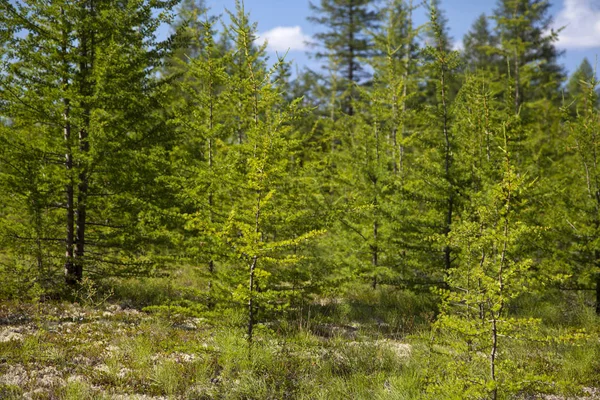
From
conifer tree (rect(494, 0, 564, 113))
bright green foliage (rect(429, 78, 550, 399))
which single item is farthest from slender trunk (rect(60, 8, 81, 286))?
conifer tree (rect(494, 0, 564, 113))

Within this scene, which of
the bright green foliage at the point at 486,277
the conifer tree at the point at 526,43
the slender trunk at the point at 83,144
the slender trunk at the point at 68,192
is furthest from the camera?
the conifer tree at the point at 526,43

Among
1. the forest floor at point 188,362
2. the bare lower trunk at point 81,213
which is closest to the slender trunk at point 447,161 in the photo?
the forest floor at point 188,362

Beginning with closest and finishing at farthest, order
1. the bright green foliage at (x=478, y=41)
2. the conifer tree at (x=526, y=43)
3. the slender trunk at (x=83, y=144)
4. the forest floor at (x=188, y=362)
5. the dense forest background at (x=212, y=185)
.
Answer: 1. the forest floor at (x=188, y=362)
2. the dense forest background at (x=212, y=185)
3. the slender trunk at (x=83, y=144)
4. the conifer tree at (x=526, y=43)
5. the bright green foliage at (x=478, y=41)

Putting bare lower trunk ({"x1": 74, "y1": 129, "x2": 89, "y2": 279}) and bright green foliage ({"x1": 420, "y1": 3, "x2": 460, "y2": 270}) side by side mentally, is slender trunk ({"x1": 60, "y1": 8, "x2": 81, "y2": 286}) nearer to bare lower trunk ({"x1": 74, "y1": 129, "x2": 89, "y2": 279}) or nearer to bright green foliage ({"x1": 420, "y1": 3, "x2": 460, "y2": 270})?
bare lower trunk ({"x1": 74, "y1": 129, "x2": 89, "y2": 279})

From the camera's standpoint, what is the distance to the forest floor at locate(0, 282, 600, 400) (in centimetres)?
517

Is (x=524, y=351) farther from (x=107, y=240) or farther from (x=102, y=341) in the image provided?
(x=107, y=240)

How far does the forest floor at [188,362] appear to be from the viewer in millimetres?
5168

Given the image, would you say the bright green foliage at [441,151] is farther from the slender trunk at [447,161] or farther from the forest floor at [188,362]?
the forest floor at [188,362]

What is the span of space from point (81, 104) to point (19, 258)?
3.72 metres

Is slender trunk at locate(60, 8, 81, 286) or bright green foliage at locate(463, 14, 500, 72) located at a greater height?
bright green foliage at locate(463, 14, 500, 72)

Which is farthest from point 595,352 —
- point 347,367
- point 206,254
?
point 206,254

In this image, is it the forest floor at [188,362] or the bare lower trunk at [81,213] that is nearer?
the forest floor at [188,362]

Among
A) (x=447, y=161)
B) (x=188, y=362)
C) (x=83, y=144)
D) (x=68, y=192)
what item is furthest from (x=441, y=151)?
(x=68, y=192)

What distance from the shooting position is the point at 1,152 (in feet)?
24.4
